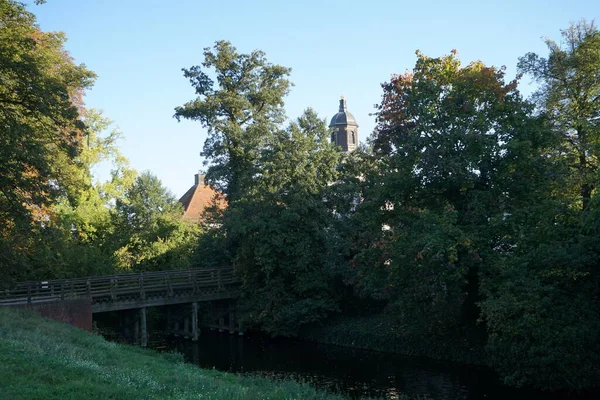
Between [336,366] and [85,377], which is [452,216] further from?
[85,377]

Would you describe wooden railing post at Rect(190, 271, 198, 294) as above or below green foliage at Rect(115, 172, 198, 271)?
below

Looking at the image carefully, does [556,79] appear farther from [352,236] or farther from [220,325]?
[220,325]

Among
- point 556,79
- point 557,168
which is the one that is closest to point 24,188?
point 557,168

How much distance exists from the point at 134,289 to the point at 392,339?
14.2 metres

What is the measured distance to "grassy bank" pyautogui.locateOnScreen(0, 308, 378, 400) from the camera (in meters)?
10.5

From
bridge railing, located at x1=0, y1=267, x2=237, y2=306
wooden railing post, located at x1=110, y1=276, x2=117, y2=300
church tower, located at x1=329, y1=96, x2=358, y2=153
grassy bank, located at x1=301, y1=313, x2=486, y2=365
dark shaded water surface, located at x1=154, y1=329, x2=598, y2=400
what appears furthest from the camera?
church tower, located at x1=329, y1=96, x2=358, y2=153

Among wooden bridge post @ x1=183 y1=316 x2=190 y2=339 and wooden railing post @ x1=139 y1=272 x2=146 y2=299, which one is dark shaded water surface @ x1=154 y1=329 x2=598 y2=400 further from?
wooden railing post @ x1=139 y1=272 x2=146 y2=299

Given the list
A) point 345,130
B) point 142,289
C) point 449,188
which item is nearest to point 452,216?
point 449,188

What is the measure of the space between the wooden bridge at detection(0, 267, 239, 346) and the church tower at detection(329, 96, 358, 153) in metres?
44.6

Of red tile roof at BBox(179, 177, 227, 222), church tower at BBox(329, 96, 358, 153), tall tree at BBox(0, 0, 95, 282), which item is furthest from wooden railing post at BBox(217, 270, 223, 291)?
church tower at BBox(329, 96, 358, 153)

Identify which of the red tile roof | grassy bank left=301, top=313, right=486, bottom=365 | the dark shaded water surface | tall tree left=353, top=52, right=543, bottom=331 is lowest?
the dark shaded water surface

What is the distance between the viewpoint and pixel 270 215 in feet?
110

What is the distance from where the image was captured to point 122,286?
31844 mm

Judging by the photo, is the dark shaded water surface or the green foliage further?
the green foliage
